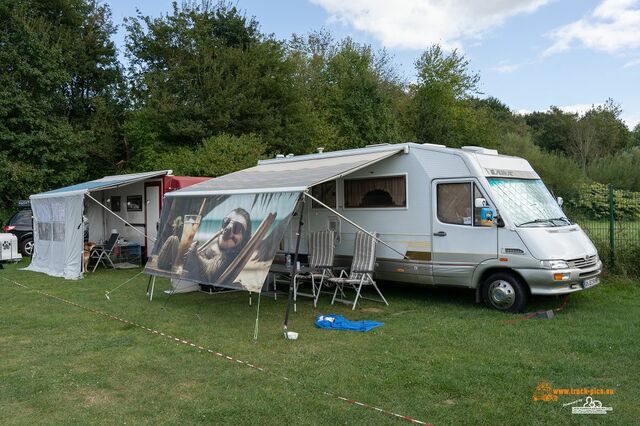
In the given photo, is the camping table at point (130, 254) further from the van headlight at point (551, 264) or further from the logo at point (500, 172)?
the van headlight at point (551, 264)

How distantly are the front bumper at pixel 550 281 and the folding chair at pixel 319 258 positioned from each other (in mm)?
2976

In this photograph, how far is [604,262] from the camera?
378 inches

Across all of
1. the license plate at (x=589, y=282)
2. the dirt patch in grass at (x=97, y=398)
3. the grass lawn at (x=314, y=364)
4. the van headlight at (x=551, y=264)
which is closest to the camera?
the grass lawn at (x=314, y=364)

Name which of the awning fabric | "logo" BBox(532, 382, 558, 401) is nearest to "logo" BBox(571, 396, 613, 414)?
"logo" BBox(532, 382, 558, 401)

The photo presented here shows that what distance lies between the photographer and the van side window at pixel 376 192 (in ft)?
28.4

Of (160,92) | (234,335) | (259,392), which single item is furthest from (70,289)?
(160,92)

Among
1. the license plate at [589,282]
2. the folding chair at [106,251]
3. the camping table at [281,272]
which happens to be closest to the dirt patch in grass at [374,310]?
the camping table at [281,272]

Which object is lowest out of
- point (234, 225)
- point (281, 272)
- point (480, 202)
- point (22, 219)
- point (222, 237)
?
point (281, 272)

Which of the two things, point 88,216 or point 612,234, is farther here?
point 88,216

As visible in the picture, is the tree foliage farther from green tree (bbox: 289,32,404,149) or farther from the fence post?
the fence post

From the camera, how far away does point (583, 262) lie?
7.45 m

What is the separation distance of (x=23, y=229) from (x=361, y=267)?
12.6 metres

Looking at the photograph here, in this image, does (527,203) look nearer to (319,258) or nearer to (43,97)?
(319,258)

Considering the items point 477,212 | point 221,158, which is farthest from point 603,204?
point 221,158
